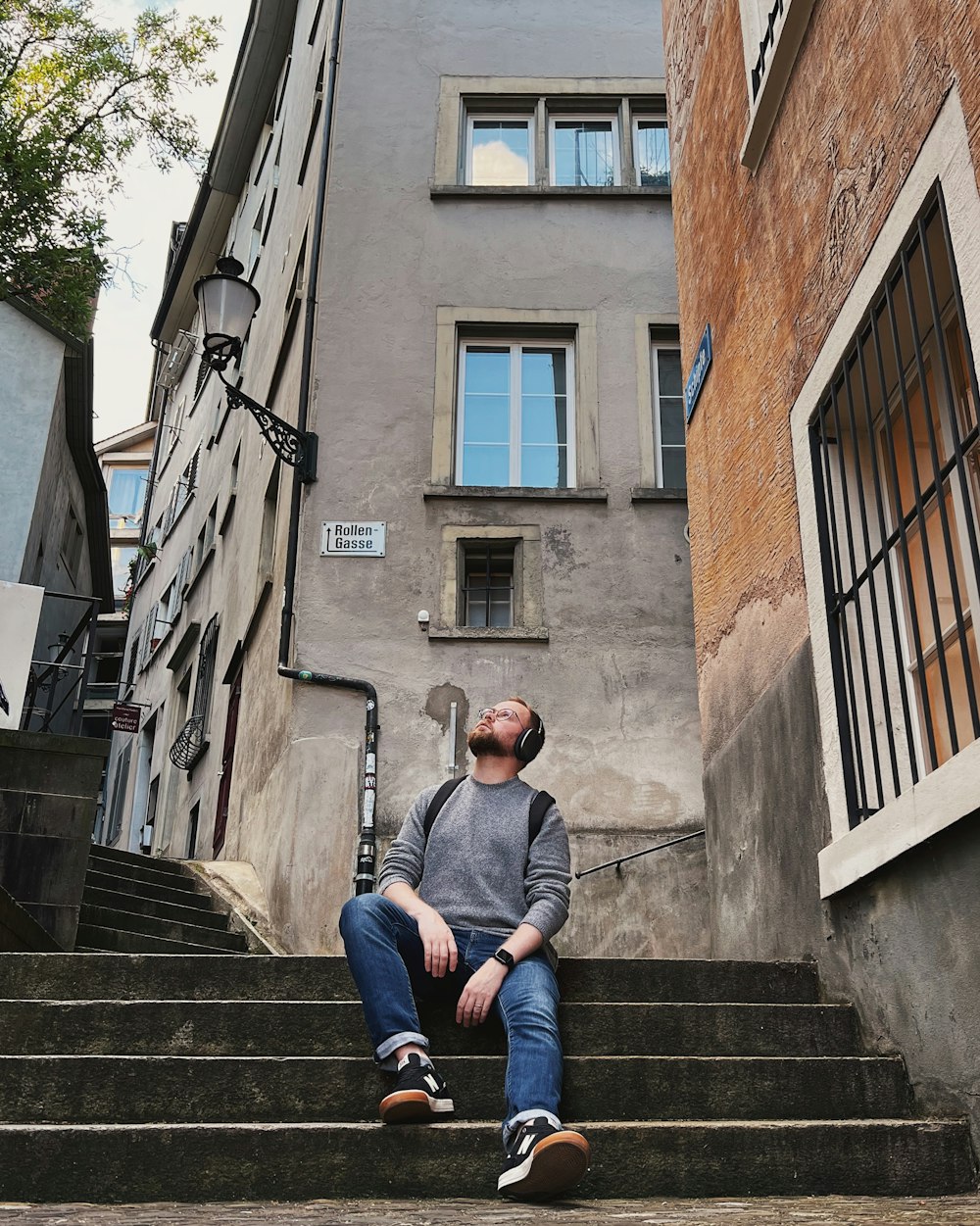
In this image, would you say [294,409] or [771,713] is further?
[294,409]

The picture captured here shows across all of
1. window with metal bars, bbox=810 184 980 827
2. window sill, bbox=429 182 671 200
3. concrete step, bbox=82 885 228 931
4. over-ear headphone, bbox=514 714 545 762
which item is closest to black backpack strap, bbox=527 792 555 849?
over-ear headphone, bbox=514 714 545 762

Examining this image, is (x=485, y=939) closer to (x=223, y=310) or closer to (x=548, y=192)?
(x=223, y=310)

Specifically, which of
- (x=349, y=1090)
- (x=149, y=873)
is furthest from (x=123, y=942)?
(x=349, y=1090)

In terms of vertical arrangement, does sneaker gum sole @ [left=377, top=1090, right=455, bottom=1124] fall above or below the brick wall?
below

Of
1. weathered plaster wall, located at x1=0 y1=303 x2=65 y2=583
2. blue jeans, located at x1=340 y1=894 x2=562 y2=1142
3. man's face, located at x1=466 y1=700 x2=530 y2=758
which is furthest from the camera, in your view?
weathered plaster wall, located at x1=0 y1=303 x2=65 y2=583

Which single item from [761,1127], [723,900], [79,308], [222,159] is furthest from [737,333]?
[222,159]

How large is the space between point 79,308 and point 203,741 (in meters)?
5.48

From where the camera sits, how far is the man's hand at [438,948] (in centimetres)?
410

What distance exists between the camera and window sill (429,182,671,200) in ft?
38.0

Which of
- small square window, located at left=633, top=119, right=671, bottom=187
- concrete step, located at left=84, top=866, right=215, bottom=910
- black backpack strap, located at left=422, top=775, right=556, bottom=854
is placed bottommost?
black backpack strap, located at left=422, top=775, right=556, bottom=854

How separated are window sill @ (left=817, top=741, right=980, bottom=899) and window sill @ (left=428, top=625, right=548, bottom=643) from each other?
535 cm

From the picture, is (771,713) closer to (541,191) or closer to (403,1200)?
(403,1200)

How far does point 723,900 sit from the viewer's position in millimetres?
5879

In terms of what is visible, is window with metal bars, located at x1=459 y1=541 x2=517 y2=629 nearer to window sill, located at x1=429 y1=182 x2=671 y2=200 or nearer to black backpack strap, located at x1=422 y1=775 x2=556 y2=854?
window sill, located at x1=429 y1=182 x2=671 y2=200
